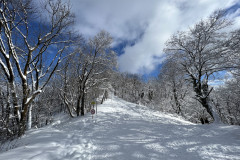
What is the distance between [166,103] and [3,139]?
2242cm

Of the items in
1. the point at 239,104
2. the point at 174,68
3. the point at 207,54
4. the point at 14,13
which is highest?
the point at 14,13

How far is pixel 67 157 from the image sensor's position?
12.5ft

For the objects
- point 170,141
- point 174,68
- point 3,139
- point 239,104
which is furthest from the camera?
point 239,104

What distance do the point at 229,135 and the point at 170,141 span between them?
3.21 metres

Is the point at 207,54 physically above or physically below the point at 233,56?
above

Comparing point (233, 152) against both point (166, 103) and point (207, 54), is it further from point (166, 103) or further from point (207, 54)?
point (166, 103)

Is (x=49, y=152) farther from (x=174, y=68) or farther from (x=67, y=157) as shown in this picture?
(x=174, y=68)

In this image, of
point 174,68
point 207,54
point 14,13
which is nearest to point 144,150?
point 174,68

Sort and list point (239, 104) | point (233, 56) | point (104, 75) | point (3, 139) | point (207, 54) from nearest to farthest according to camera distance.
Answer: point (3, 139) → point (233, 56) → point (207, 54) → point (104, 75) → point (239, 104)

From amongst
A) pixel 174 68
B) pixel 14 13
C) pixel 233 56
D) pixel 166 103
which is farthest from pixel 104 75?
pixel 166 103

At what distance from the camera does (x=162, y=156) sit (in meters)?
3.93

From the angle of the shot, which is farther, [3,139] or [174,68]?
[174,68]

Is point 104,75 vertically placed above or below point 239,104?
above

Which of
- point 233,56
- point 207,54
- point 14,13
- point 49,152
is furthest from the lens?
point 207,54
